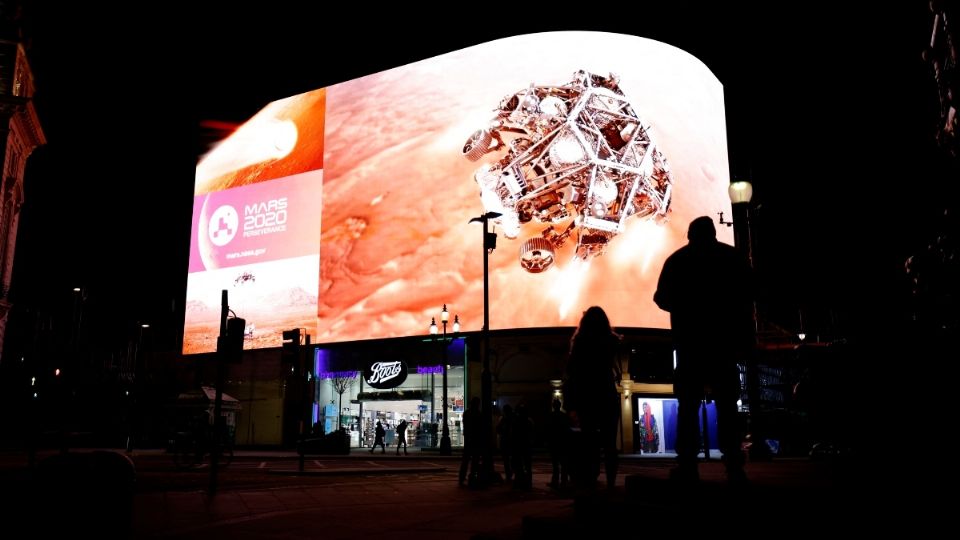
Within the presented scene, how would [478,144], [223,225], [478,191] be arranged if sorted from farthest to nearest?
[223,225] < [478,191] < [478,144]

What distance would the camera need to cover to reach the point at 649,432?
99.0 feet

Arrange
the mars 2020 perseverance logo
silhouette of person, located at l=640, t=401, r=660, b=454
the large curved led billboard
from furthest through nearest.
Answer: the mars 2020 perseverance logo → silhouette of person, located at l=640, t=401, r=660, b=454 → the large curved led billboard

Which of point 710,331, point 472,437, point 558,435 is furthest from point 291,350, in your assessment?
point 710,331

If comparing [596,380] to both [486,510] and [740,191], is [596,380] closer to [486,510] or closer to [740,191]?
[486,510]

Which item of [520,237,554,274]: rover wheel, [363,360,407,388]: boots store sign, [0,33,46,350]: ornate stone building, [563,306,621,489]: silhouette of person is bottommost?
[563,306,621,489]: silhouette of person

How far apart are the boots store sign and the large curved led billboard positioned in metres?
1.81

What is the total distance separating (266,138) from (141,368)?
1696 cm

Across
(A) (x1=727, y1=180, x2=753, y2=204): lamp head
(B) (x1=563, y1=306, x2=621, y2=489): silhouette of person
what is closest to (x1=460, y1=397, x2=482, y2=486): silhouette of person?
(B) (x1=563, y1=306, x2=621, y2=489): silhouette of person

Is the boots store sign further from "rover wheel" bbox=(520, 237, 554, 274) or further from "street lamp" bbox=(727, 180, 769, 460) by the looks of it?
"street lamp" bbox=(727, 180, 769, 460)

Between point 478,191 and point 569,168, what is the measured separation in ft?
13.6

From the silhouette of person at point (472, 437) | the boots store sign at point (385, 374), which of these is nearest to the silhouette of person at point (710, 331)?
the silhouette of person at point (472, 437)

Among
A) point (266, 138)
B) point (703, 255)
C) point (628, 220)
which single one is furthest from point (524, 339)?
point (703, 255)

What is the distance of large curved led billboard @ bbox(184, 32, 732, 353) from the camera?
2873 centimetres

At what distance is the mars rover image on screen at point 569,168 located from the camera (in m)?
28.3
